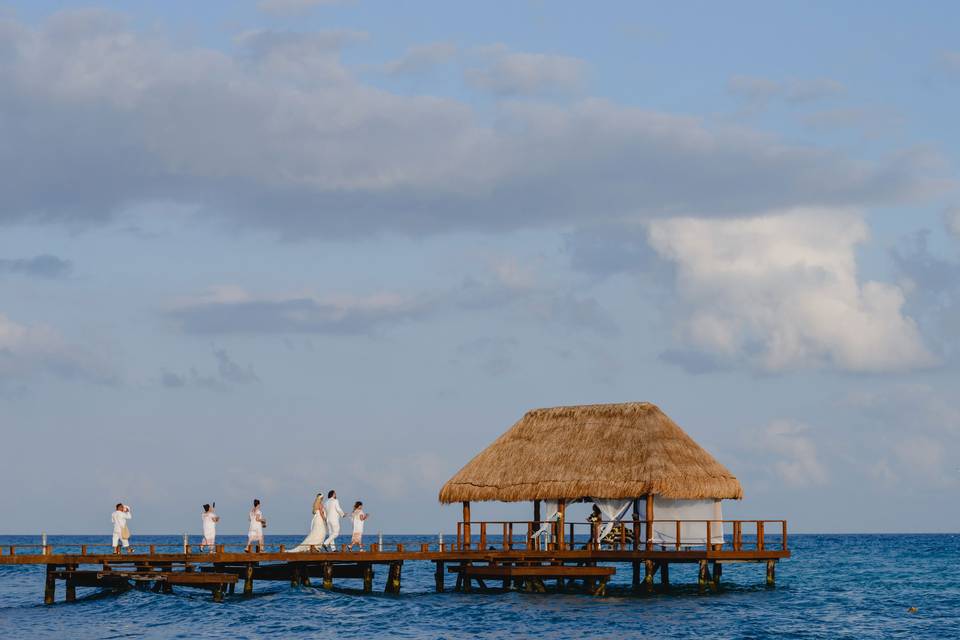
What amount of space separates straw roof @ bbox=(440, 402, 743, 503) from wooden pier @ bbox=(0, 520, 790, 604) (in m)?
1.37

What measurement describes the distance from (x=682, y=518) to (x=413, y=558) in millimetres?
8969

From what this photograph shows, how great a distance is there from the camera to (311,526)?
42.0 meters

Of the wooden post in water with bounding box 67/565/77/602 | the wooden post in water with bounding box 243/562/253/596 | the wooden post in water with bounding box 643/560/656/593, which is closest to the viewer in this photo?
the wooden post in water with bounding box 243/562/253/596

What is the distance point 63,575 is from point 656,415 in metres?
20.1

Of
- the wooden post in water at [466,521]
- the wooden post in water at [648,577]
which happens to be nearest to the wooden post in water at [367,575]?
the wooden post in water at [466,521]

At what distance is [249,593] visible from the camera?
138 ft

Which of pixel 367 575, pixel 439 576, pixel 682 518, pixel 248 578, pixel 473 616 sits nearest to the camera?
pixel 473 616

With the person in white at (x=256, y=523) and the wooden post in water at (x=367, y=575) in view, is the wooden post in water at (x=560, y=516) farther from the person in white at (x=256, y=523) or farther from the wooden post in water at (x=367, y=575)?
the person in white at (x=256, y=523)

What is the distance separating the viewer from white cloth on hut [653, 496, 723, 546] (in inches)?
1730

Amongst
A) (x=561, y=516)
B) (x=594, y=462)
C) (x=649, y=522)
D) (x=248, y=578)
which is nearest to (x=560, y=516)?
(x=561, y=516)

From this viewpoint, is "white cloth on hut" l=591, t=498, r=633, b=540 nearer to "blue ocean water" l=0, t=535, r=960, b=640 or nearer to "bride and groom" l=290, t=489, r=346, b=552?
"blue ocean water" l=0, t=535, r=960, b=640

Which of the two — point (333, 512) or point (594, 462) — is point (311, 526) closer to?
point (333, 512)

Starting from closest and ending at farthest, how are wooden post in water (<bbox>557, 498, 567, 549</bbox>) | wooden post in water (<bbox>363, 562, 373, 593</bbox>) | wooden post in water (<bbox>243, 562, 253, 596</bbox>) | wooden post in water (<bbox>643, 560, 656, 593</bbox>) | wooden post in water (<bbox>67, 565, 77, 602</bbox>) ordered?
wooden post in water (<bbox>243, 562, 253, 596</bbox>), wooden post in water (<bbox>67, 565, 77, 602</bbox>), wooden post in water (<bbox>363, 562, 373, 593</bbox>), wooden post in water (<bbox>643, 560, 656, 593</bbox>), wooden post in water (<bbox>557, 498, 567, 549</bbox>)

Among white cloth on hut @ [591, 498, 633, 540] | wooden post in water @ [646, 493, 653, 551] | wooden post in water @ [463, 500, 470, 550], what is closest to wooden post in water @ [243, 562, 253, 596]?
wooden post in water @ [463, 500, 470, 550]
